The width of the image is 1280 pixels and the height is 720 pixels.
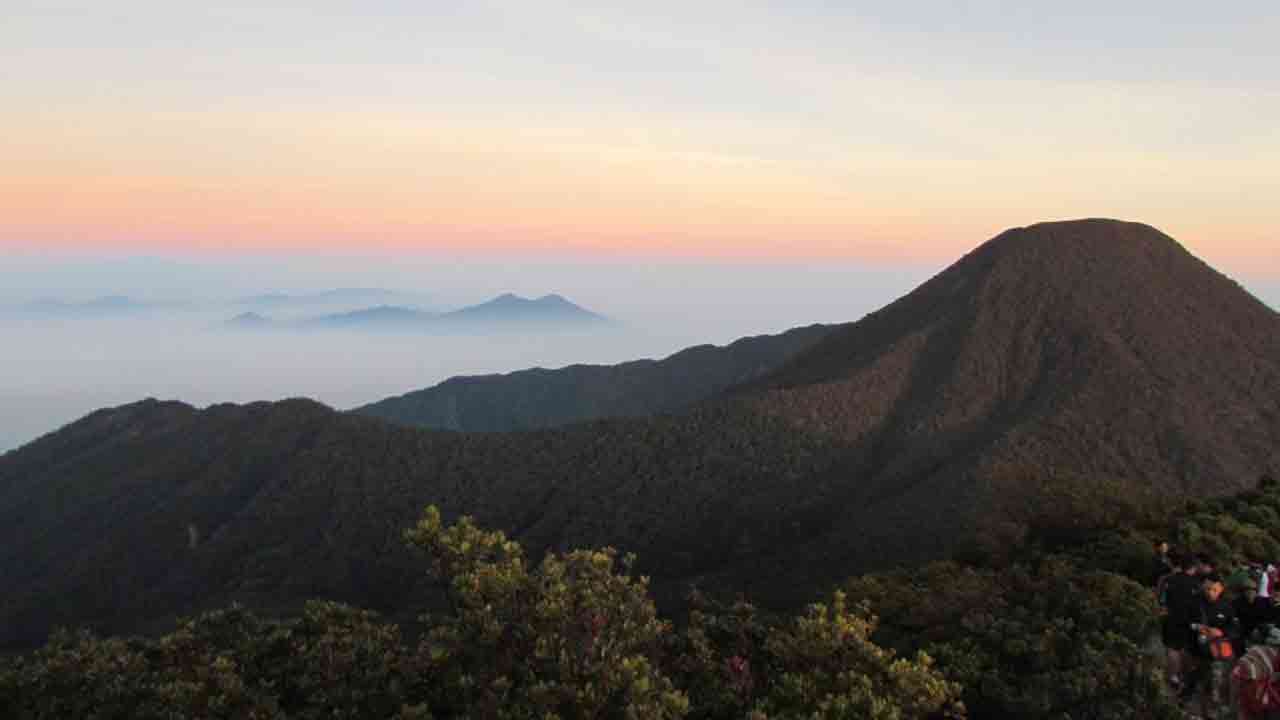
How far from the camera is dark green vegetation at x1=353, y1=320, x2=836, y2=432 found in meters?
160

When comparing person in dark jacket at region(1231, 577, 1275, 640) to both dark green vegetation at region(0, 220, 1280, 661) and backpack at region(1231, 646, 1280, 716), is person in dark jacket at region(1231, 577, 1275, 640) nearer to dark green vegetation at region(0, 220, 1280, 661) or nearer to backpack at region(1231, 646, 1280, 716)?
backpack at region(1231, 646, 1280, 716)

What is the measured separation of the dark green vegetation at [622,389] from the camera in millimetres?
159875

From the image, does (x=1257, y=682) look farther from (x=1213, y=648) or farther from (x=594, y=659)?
(x=594, y=659)

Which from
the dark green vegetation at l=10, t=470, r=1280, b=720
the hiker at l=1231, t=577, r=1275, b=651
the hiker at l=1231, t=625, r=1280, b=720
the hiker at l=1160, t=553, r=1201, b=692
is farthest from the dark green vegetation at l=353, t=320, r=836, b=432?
the hiker at l=1231, t=625, r=1280, b=720

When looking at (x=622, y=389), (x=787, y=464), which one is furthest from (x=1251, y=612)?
(x=622, y=389)

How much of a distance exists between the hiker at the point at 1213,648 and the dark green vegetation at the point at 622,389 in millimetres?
125626

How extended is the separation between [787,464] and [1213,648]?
6654 cm

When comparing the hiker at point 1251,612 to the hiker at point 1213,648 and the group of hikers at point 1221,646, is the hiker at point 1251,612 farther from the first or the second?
the hiker at point 1213,648

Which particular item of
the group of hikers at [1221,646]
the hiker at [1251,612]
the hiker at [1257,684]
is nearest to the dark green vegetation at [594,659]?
the group of hikers at [1221,646]

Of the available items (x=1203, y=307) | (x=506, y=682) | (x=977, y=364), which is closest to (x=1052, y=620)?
(x=506, y=682)

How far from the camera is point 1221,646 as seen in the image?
1659 centimetres

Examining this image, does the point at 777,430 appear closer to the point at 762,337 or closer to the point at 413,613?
the point at 413,613

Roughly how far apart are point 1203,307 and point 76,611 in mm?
131645

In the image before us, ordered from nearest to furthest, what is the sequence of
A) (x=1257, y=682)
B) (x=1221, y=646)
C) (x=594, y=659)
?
(x=594, y=659)
(x=1257, y=682)
(x=1221, y=646)
